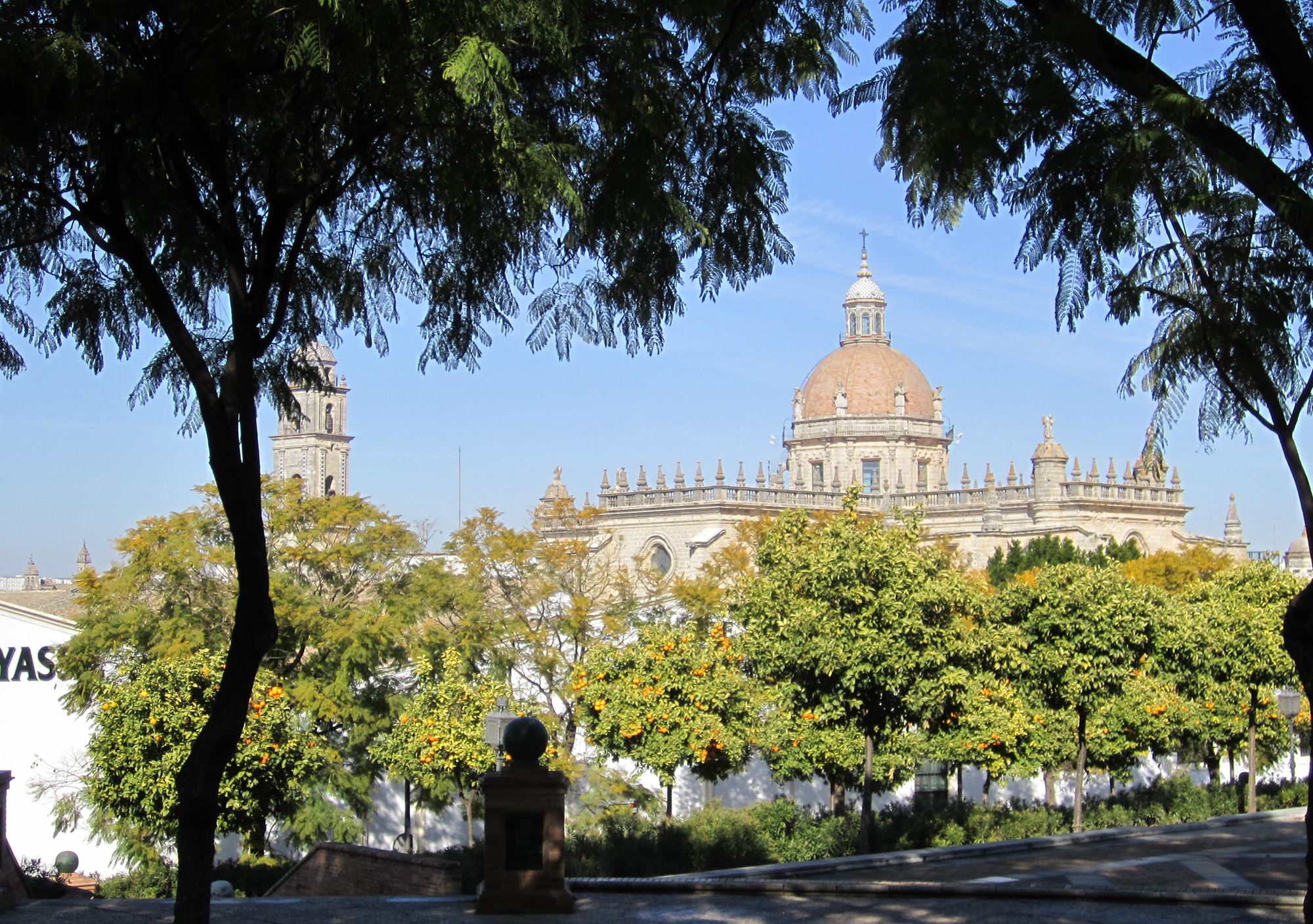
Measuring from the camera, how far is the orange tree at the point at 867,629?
934 inches

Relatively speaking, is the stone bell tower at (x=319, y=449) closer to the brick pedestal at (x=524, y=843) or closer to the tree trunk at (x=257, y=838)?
the tree trunk at (x=257, y=838)

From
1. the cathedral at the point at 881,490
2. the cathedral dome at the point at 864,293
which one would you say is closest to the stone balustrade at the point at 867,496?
the cathedral at the point at 881,490

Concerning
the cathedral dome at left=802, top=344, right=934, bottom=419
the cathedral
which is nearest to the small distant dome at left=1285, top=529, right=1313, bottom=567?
→ the cathedral

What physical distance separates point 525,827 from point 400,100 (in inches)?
225

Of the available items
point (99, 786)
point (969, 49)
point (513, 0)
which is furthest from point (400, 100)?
point (99, 786)

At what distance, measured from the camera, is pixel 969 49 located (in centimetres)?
855

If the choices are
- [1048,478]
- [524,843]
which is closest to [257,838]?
[524,843]

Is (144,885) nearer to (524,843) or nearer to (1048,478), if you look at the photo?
(524,843)

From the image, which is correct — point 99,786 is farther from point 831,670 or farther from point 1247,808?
point 1247,808

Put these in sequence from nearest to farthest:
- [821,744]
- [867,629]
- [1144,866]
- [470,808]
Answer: [1144,866], [867,629], [821,744], [470,808]

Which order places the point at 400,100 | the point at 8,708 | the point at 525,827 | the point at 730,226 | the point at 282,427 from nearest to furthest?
1. the point at 400,100
2. the point at 730,226
3. the point at 525,827
4. the point at 8,708
5. the point at 282,427

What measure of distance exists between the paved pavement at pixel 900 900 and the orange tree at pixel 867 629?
6.42m

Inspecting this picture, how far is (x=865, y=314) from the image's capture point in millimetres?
109938

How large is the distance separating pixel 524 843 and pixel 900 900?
10.2ft
